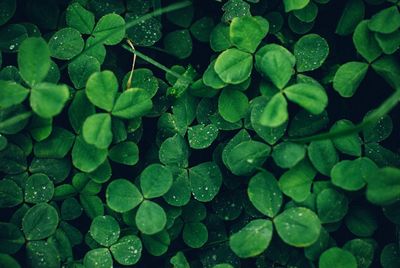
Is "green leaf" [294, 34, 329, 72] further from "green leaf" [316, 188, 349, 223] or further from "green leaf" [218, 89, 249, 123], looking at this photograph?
"green leaf" [316, 188, 349, 223]

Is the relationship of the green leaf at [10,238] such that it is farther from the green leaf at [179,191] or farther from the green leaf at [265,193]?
the green leaf at [265,193]

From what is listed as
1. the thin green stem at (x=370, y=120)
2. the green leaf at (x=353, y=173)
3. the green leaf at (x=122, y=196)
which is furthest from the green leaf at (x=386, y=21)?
the green leaf at (x=122, y=196)

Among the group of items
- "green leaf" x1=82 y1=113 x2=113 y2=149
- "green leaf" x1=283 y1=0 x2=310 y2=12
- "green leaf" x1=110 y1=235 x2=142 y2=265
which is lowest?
"green leaf" x1=110 y1=235 x2=142 y2=265

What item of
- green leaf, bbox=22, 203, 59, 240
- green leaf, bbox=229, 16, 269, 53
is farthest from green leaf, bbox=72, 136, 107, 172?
green leaf, bbox=229, 16, 269, 53

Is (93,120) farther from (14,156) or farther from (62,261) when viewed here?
(62,261)

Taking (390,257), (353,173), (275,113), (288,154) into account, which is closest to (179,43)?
(275,113)

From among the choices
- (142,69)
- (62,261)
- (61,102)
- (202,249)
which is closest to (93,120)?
(61,102)
